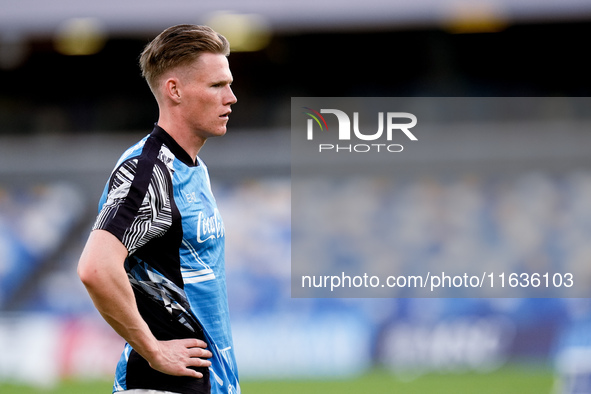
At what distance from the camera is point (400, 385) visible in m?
9.50

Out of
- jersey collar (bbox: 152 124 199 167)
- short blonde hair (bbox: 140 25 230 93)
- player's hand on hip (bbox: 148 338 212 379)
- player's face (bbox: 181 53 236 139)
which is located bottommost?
player's hand on hip (bbox: 148 338 212 379)

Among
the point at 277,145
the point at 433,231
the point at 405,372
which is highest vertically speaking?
the point at 277,145

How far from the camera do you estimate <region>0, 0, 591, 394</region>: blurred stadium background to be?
33.9ft

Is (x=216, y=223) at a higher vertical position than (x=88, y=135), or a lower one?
lower

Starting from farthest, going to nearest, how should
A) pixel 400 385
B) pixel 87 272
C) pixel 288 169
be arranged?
pixel 288 169 → pixel 400 385 → pixel 87 272

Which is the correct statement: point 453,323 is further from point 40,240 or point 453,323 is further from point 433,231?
point 40,240

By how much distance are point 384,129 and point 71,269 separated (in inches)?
214

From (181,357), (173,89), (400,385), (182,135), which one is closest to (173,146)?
(182,135)

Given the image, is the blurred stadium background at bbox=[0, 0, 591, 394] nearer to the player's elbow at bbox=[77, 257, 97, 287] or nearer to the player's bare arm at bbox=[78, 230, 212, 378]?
the player's bare arm at bbox=[78, 230, 212, 378]

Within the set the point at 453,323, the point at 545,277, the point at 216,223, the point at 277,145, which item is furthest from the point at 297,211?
the point at 216,223

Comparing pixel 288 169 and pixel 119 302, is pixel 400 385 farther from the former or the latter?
pixel 119 302

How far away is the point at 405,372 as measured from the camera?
10.1 meters

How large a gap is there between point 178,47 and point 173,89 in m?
0.15
